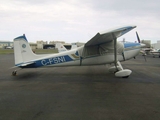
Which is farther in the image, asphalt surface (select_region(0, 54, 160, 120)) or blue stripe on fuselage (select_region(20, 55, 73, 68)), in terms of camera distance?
blue stripe on fuselage (select_region(20, 55, 73, 68))

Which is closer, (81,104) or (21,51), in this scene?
(81,104)

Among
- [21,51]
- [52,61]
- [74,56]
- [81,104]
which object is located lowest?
[81,104]

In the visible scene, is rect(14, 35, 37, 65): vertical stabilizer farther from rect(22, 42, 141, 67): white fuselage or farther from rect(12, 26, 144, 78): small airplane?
rect(22, 42, 141, 67): white fuselage

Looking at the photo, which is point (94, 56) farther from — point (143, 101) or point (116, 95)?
point (143, 101)

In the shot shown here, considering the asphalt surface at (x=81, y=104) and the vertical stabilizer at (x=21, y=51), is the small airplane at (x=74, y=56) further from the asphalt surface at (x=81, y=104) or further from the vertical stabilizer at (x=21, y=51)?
the asphalt surface at (x=81, y=104)

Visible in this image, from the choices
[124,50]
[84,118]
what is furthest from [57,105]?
[124,50]

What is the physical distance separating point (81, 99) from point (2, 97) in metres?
2.77

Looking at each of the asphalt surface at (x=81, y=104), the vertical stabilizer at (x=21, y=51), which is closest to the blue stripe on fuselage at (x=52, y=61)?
the vertical stabilizer at (x=21, y=51)

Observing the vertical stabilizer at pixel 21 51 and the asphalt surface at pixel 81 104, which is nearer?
the asphalt surface at pixel 81 104

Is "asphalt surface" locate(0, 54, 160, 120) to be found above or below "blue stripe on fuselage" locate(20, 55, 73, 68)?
below

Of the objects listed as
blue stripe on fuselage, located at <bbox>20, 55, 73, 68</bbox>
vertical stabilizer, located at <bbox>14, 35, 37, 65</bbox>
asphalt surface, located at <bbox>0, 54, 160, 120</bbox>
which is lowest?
asphalt surface, located at <bbox>0, 54, 160, 120</bbox>

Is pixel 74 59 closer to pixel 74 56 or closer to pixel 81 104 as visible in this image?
pixel 74 56

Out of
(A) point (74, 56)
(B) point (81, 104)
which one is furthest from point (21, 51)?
(B) point (81, 104)

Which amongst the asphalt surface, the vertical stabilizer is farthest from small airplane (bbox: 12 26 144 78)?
the asphalt surface
